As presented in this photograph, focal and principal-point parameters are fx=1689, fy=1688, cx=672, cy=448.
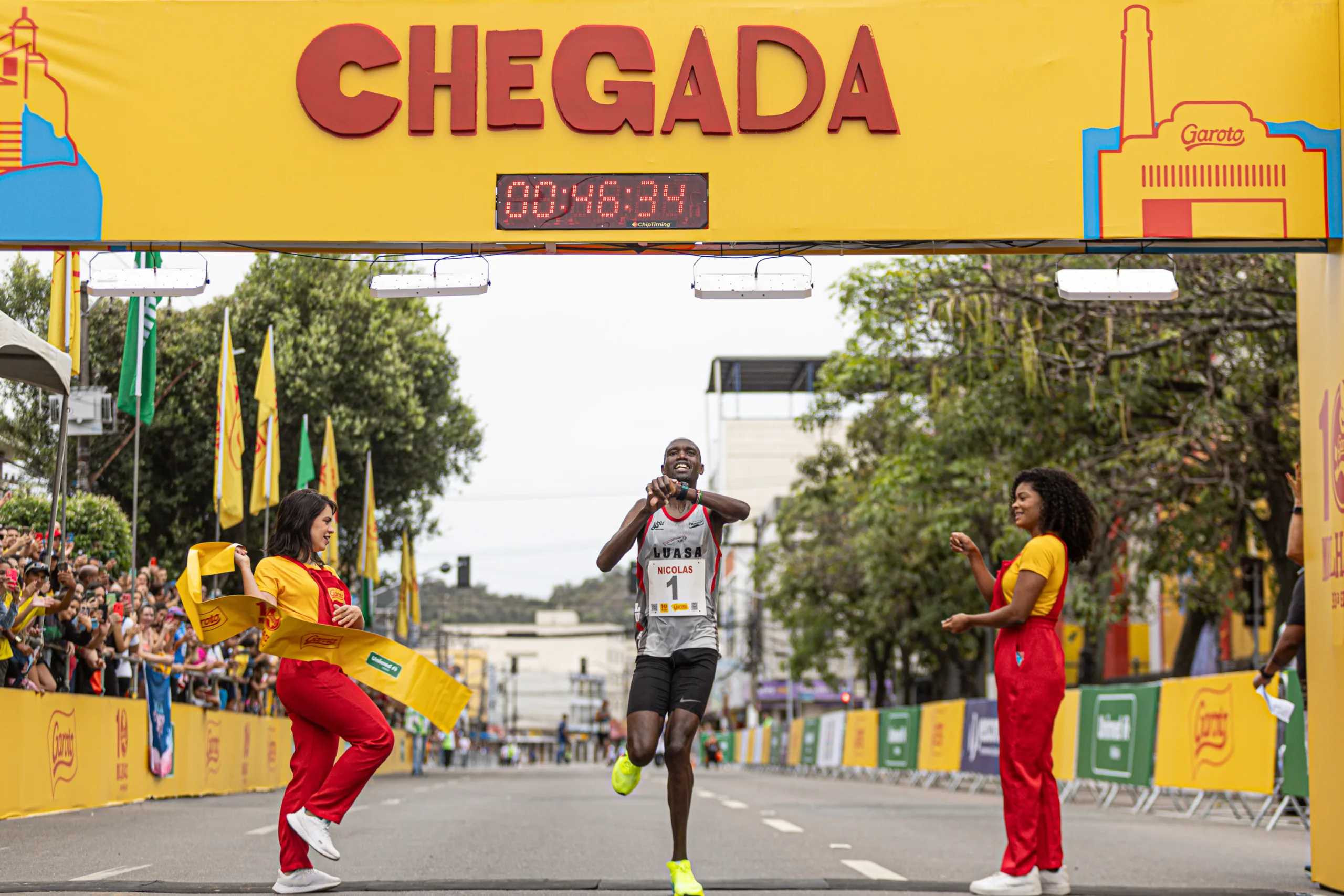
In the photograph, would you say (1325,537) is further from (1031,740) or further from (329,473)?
(329,473)

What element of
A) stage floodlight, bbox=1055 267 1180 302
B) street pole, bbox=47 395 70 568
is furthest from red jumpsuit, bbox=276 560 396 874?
street pole, bbox=47 395 70 568

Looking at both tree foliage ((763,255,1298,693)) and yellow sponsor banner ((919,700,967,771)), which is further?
yellow sponsor banner ((919,700,967,771))

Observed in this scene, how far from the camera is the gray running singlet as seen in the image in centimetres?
742

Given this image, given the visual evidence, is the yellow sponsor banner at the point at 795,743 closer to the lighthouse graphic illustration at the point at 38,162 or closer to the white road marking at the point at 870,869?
the white road marking at the point at 870,869

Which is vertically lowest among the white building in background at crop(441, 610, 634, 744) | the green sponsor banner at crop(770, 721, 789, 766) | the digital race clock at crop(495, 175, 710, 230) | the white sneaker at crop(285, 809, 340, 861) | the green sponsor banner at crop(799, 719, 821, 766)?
the white building in background at crop(441, 610, 634, 744)

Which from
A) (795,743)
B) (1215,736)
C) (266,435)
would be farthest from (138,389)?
(795,743)

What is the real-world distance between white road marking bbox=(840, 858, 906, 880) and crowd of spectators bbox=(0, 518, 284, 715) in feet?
17.0

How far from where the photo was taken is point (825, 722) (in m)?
42.8

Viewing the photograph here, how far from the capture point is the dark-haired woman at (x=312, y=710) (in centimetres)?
726

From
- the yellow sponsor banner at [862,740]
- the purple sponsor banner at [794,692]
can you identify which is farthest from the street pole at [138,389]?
the purple sponsor banner at [794,692]

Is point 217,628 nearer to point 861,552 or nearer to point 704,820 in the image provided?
point 704,820

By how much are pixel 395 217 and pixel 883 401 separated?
949 inches

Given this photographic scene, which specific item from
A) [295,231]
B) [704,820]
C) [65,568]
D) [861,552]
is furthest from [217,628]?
[861,552]

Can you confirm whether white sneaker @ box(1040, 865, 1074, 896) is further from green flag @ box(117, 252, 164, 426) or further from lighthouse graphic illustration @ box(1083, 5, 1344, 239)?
green flag @ box(117, 252, 164, 426)
